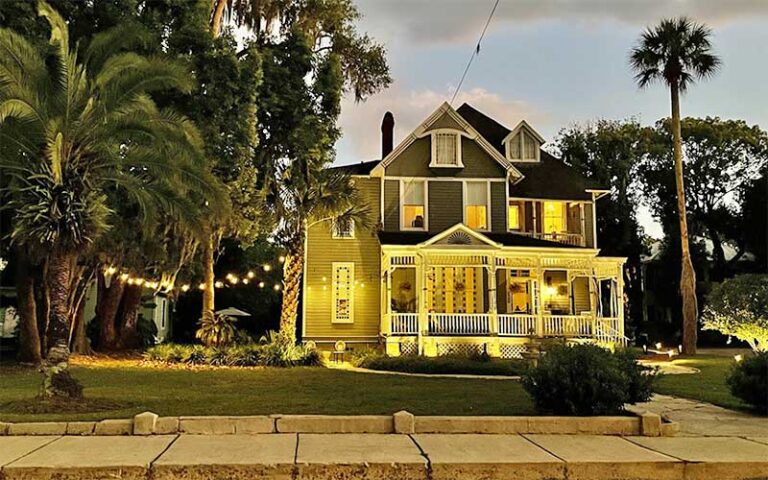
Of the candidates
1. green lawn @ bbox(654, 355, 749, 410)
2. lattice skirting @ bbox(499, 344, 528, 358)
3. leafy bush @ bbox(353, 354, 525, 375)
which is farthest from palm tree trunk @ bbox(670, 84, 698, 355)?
leafy bush @ bbox(353, 354, 525, 375)

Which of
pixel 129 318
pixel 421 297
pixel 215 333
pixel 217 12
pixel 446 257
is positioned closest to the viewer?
pixel 215 333

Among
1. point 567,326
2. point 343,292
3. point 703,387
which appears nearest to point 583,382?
point 703,387

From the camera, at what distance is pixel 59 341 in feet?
35.2

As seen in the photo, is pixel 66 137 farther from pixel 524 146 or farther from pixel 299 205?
pixel 524 146

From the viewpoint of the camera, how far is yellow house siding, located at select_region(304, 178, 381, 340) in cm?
2331

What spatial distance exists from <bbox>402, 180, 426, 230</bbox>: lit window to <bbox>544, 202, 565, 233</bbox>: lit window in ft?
16.9

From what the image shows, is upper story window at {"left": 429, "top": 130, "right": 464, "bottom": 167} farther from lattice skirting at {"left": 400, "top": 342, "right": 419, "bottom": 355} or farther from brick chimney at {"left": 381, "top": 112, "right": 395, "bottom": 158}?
lattice skirting at {"left": 400, "top": 342, "right": 419, "bottom": 355}

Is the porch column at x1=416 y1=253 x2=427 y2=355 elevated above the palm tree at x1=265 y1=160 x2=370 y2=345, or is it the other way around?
the palm tree at x1=265 y1=160 x2=370 y2=345

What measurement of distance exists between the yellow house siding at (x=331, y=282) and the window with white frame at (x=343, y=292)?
0.11 m

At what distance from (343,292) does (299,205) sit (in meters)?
4.05

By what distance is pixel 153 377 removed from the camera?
15.0 m

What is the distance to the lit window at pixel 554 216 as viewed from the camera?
84.6 feet

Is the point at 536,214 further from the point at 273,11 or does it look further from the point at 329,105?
the point at 273,11

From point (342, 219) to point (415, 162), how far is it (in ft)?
13.6
